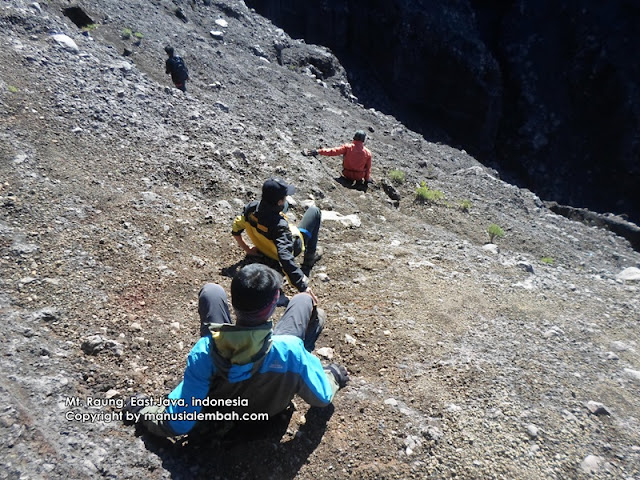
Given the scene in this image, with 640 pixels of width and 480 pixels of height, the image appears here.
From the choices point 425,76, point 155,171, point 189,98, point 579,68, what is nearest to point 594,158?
point 579,68

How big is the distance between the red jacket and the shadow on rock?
6650 mm

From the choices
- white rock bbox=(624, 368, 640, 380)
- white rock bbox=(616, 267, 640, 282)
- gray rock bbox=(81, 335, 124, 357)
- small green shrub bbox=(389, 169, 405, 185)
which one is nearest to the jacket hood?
gray rock bbox=(81, 335, 124, 357)

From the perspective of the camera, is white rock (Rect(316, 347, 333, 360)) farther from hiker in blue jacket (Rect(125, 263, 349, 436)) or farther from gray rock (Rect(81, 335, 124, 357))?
gray rock (Rect(81, 335, 124, 357))

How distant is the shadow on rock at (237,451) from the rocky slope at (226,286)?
0.02 metres

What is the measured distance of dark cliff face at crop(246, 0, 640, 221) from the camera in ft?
78.3

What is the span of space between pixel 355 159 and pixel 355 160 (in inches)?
0.8

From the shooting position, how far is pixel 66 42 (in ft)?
29.7

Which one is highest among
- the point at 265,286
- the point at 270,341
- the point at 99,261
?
the point at 265,286

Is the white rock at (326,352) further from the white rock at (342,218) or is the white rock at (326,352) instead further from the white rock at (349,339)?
the white rock at (342,218)

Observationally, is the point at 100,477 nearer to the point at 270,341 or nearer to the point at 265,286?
the point at 270,341

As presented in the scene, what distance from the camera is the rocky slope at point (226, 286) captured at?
360cm

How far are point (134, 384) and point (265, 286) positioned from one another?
167 cm

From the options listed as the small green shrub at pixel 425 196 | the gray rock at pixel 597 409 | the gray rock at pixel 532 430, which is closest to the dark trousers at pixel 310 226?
the gray rock at pixel 532 430

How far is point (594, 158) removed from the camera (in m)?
24.9
